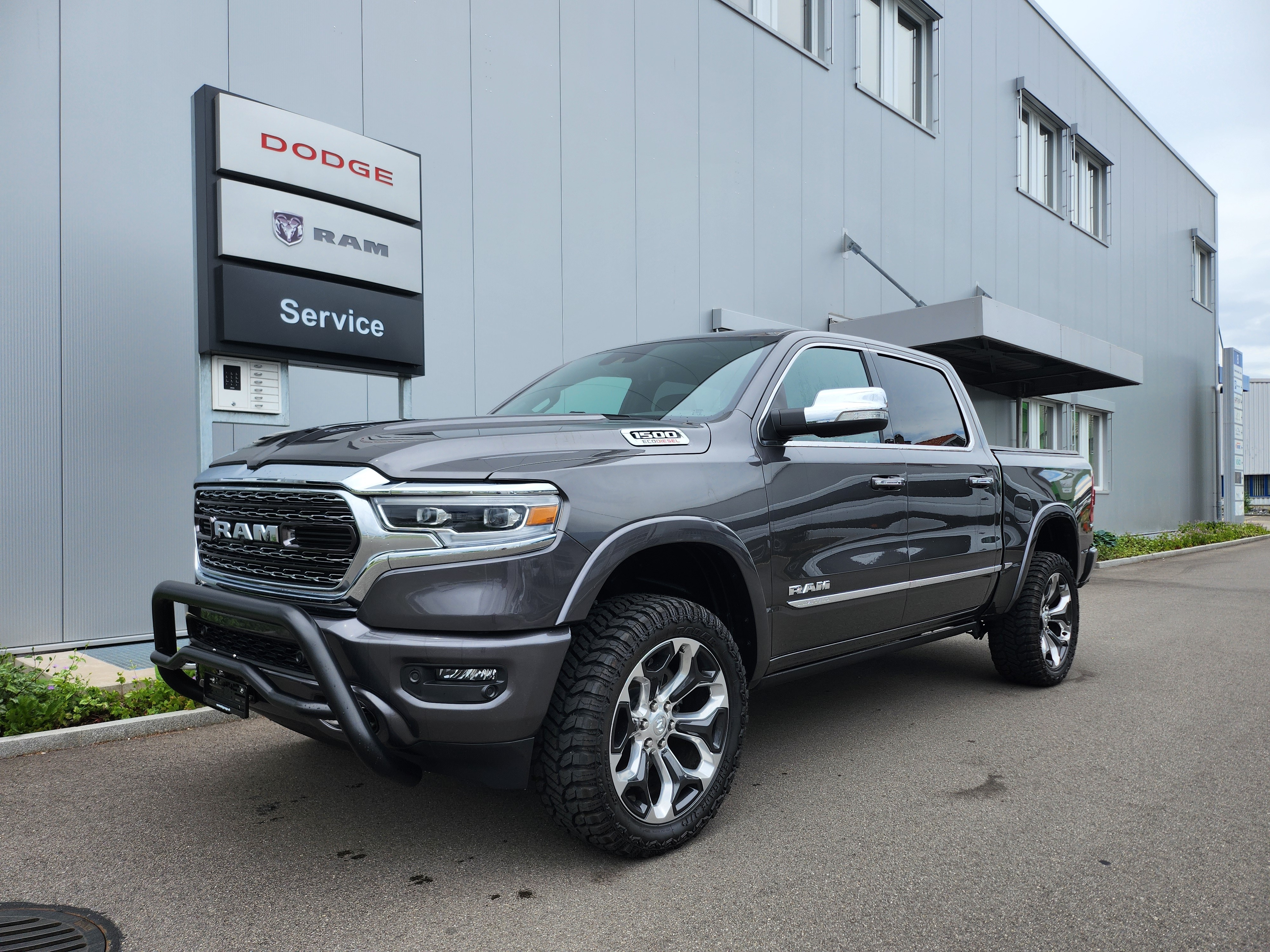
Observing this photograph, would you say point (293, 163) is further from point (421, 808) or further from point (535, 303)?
point (421, 808)

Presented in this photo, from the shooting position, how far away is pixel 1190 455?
87.6 feet

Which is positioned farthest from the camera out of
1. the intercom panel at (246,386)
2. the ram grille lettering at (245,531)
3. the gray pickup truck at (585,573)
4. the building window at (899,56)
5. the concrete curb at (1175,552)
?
the concrete curb at (1175,552)

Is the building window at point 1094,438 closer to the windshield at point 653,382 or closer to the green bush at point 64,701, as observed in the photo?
the windshield at point 653,382

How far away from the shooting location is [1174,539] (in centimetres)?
1986

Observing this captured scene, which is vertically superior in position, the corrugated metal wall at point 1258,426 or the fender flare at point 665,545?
the corrugated metal wall at point 1258,426

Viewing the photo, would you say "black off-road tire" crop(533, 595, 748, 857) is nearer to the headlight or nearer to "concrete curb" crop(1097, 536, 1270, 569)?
the headlight

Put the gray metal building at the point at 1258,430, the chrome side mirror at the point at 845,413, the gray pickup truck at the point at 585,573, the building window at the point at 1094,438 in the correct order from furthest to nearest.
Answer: the gray metal building at the point at 1258,430 → the building window at the point at 1094,438 → the chrome side mirror at the point at 845,413 → the gray pickup truck at the point at 585,573

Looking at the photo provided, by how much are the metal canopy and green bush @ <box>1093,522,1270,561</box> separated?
2.93m

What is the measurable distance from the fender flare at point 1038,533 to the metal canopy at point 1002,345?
490 cm

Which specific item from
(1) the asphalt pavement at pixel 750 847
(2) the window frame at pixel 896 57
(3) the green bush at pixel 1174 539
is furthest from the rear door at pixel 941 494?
(2) the window frame at pixel 896 57

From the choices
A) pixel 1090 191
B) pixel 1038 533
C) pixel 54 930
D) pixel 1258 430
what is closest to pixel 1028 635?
pixel 1038 533

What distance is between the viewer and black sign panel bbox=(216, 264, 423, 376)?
5.39 m

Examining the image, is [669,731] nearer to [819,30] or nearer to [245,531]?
[245,531]

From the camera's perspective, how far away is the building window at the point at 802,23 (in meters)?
12.0
